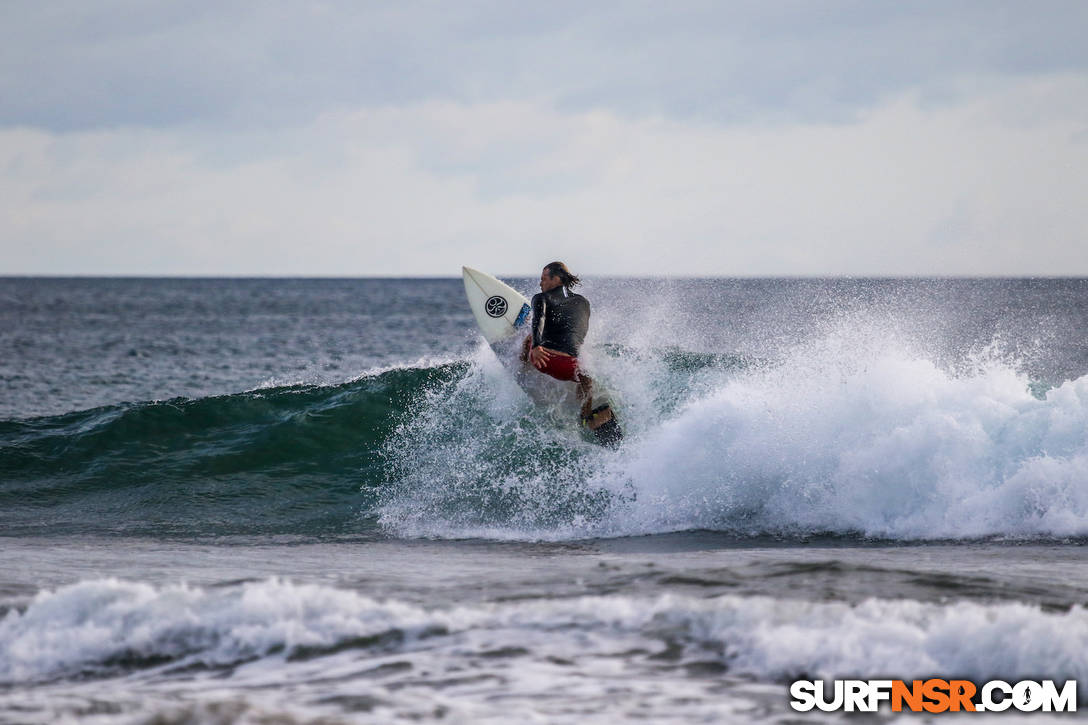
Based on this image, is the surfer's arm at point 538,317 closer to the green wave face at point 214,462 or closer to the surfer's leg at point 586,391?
the surfer's leg at point 586,391

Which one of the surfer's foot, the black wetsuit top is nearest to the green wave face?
the surfer's foot

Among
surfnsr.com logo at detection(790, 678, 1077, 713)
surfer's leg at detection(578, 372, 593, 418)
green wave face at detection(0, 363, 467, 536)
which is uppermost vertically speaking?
surfer's leg at detection(578, 372, 593, 418)

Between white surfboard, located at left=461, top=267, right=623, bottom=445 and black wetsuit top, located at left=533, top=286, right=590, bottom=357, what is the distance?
1.75 ft

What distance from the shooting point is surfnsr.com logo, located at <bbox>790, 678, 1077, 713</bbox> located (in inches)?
175

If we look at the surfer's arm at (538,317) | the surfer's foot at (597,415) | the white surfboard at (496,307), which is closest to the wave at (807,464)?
the surfer's foot at (597,415)

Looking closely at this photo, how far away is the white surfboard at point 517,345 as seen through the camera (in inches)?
429

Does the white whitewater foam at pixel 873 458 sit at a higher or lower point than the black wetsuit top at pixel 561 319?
lower

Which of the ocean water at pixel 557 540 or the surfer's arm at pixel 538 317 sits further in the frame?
the surfer's arm at pixel 538 317

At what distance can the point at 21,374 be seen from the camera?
1064 inches

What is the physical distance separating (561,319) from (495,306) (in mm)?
2113

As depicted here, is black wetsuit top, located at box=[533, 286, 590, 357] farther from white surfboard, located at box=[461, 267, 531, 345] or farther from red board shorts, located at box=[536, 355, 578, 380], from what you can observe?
white surfboard, located at box=[461, 267, 531, 345]

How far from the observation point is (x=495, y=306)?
12.7m

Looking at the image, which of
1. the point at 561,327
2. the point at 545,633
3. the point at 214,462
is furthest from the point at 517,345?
the point at 545,633

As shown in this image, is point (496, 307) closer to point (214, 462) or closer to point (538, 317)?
point (538, 317)
